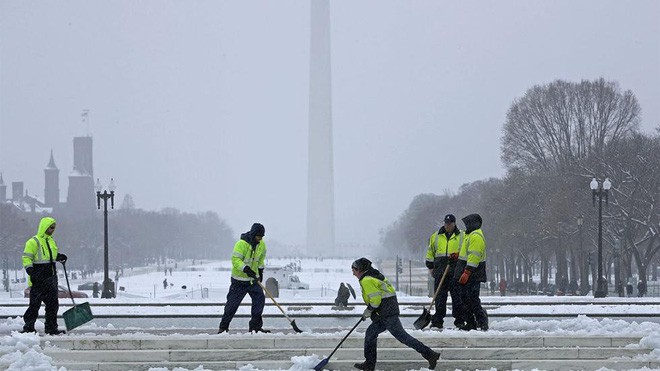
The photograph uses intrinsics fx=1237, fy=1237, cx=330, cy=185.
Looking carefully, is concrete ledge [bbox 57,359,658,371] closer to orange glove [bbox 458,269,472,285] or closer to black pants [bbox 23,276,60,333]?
orange glove [bbox 458,269,472,285]

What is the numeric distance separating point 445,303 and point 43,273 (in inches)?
248

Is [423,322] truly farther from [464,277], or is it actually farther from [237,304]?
[237,304]

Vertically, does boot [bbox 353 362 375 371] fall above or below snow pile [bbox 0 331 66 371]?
below

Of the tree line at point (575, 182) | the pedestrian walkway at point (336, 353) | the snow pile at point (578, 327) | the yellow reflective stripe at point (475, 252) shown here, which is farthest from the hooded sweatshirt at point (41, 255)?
the tree line at point (575, 182)

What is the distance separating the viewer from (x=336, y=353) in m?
16.8

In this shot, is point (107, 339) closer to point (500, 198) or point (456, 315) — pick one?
point (456, 315)

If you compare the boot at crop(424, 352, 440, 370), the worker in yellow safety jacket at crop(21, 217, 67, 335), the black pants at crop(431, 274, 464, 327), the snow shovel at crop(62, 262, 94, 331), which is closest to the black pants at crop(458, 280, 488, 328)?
the black pants at crop(431, 274, 464, 327)

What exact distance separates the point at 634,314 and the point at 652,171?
31.6m

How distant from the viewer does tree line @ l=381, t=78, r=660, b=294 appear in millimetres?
56500

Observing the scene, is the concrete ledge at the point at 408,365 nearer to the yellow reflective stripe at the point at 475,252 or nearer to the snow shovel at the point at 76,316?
the yellow reflective stripe at the point at 475,252

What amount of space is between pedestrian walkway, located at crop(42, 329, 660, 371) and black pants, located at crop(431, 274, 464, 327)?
4.36 feet

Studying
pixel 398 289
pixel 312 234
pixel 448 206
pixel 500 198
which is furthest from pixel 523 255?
pixel 312 234

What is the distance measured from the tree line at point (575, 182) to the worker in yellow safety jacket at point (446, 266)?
36.0 m

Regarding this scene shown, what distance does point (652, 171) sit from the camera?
56.3 m
